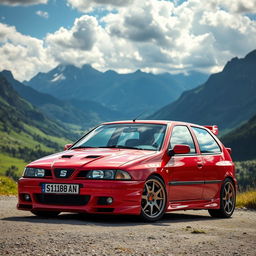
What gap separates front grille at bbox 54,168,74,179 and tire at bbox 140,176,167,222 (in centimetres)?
118

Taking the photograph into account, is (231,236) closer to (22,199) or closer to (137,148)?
(137,148)

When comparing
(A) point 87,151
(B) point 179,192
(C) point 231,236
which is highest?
(A) point 87,151

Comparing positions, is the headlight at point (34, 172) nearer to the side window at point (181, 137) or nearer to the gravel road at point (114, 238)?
the gravel road at point (114, 238)

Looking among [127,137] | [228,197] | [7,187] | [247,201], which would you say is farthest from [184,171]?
[7,187]

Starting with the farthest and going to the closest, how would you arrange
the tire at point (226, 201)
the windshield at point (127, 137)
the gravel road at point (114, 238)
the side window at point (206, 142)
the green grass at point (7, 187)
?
the green grass at point (7, 187) < the tire at point (226, 201) < the side window at point (206, 142) < the windshield at point (127, 137) < the gravel road at point (114, 238)

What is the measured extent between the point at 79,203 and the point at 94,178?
1.50ft

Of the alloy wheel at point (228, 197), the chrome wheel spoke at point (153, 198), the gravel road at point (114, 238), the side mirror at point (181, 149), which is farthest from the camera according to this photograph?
the alloy wheel at point (228, 197)

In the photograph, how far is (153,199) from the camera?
28.3 feet

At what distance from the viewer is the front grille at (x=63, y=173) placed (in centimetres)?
822

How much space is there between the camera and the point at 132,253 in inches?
220

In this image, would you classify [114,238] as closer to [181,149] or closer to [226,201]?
[181,149]

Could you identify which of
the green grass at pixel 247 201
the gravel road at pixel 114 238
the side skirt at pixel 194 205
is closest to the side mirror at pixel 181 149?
the side skirt at pixel 194 205

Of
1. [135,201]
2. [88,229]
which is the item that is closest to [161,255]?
[88,229]

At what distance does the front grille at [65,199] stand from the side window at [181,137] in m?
2.03
